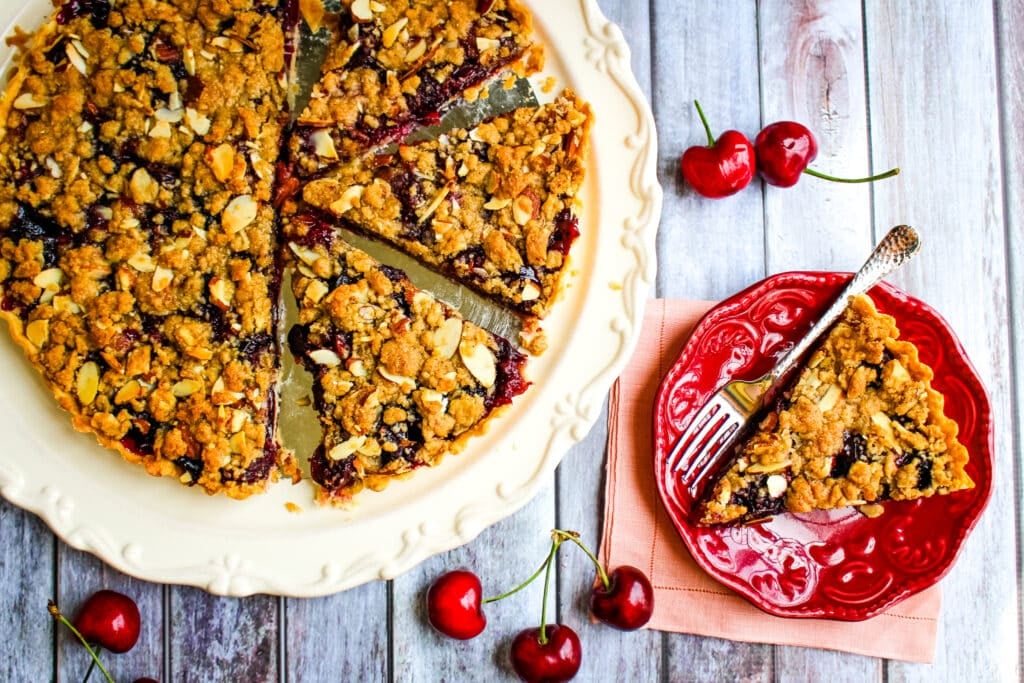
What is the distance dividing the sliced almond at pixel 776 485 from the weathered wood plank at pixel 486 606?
88cm

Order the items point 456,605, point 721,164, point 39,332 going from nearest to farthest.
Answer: point 39,332
point 456,605
point 721,164

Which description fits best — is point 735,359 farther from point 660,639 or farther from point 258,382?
point 258,382

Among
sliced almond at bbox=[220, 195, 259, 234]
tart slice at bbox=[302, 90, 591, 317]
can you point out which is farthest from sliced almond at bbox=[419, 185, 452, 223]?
sliced almond at bbox=[220, 195, 259, 234]

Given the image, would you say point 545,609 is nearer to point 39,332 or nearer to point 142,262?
point 142,262

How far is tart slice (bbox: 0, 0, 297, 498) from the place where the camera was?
9.85 ft

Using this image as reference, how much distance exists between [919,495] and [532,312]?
5.41ft

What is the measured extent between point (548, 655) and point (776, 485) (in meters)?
1.11

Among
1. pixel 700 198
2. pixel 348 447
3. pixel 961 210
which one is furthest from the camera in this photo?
pixel 961 210

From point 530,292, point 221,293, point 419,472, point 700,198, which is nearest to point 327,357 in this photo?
point 221,293

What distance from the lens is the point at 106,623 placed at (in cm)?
325

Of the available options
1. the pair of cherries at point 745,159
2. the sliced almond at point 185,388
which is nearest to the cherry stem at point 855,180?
the pair of cherries at point 745,159

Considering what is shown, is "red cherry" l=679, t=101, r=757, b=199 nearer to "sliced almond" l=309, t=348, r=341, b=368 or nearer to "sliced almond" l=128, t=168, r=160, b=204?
"sliced almond" l=309, t=348, r=341, b=368

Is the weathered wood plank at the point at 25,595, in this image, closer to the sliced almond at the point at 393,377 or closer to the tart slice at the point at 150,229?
the tart slice at the point at 150,229

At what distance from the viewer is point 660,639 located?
11.6 ft
